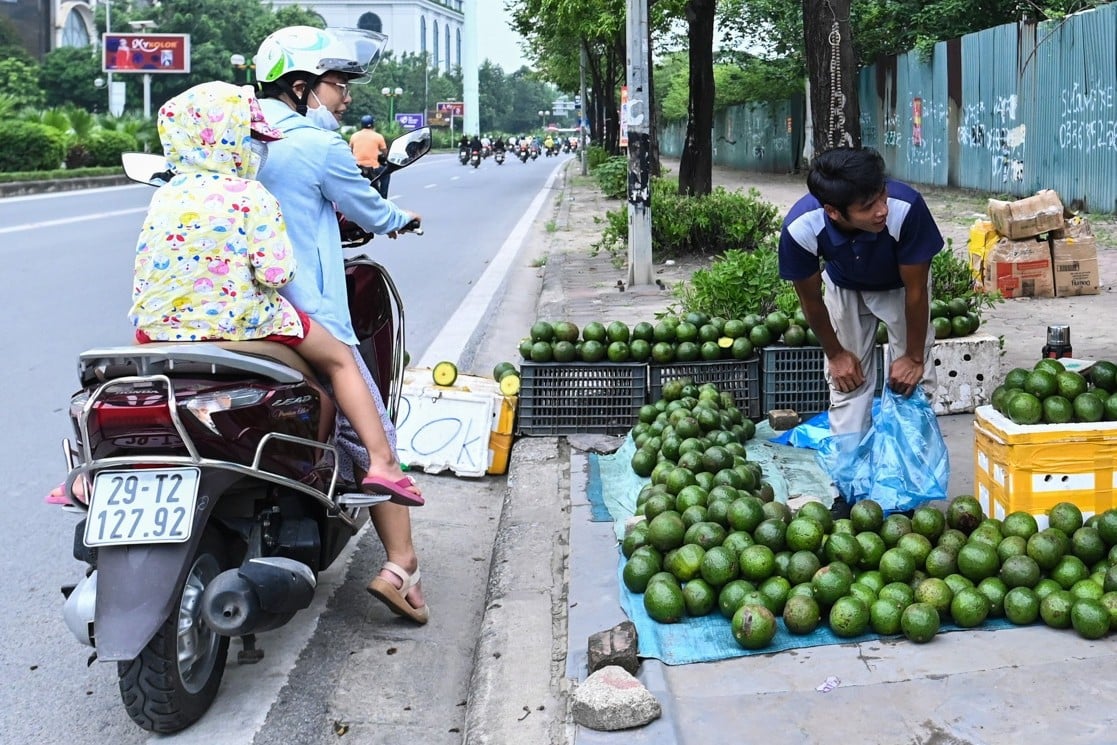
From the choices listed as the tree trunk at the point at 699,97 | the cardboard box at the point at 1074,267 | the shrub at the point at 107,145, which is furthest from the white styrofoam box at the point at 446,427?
the shrub at the point at 107,145

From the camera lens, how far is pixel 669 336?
649cm

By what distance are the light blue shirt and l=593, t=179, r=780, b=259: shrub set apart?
9968mm

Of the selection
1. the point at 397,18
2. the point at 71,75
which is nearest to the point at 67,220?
the point at 71,75

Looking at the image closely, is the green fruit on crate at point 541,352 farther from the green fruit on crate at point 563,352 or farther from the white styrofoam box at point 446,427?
the white styrofoam box at point 446,427

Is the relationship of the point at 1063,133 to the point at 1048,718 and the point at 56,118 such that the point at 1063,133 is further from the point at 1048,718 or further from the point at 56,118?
the point at 56,118

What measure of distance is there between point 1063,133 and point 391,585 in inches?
711

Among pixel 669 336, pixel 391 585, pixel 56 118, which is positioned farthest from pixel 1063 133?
pixel 56 118

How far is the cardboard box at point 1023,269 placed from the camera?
35.5ft

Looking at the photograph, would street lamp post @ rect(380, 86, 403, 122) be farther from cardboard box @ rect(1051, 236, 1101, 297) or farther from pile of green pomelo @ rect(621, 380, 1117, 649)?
pile of green pomelo @ rect(621, 380, 1117, 649)

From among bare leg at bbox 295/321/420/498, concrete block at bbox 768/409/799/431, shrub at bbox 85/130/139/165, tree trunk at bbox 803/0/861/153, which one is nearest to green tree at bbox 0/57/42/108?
shrub at bbox 85/130/139/165

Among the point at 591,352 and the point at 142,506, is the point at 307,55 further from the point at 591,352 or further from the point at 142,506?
the point at 591,352

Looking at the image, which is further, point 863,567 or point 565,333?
point 565,333

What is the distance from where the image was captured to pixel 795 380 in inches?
257

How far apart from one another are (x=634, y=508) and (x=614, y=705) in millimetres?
1961
